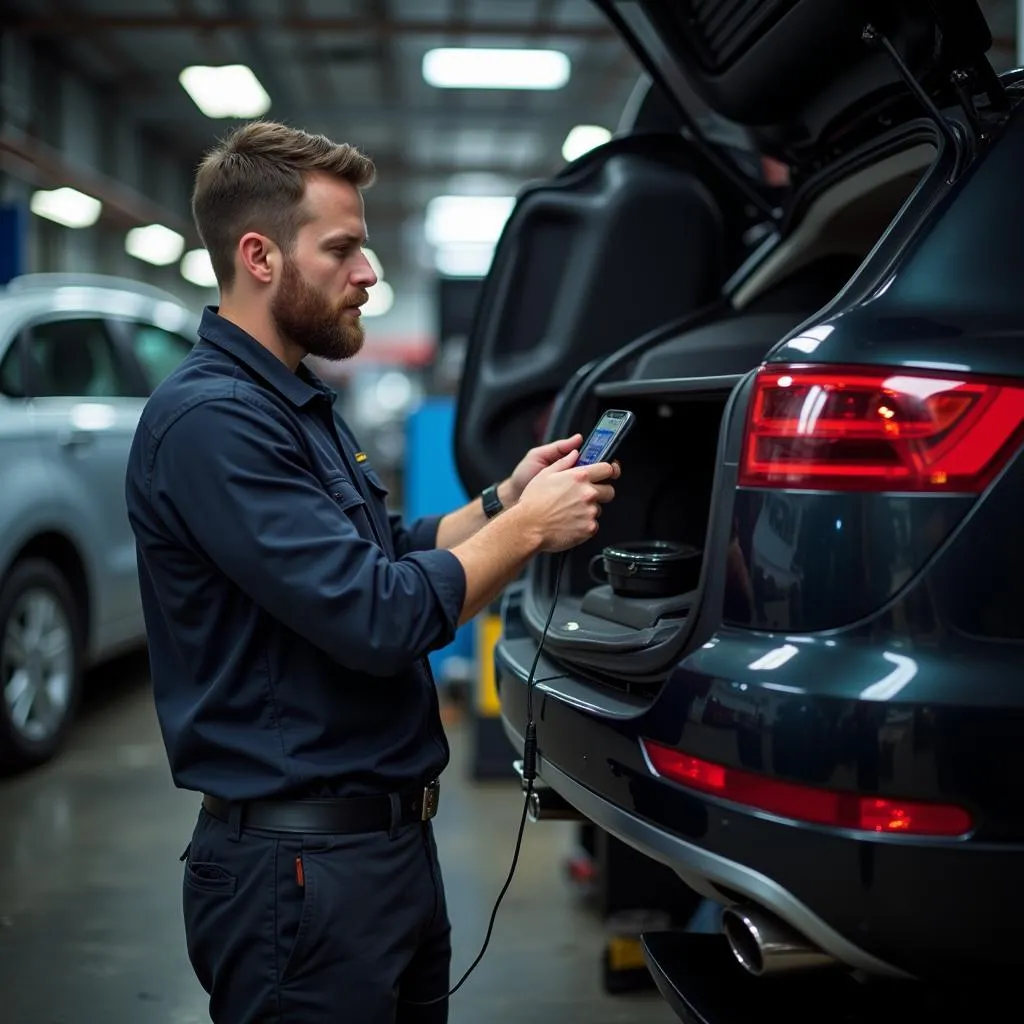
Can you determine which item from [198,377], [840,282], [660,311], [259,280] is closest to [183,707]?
[198,377]

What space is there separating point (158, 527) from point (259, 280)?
0.39 m

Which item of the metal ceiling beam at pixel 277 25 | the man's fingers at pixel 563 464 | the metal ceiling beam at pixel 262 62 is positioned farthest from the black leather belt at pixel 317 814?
the metal ceiling beam at pixel 277 25

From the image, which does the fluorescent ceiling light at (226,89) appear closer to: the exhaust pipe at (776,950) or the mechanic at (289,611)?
the mechanic at (289,611)

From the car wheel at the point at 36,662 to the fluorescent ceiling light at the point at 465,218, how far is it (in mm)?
12369

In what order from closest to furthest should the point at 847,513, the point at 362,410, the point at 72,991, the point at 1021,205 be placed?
the point at 847,513, the point at 1021,205, the point at 72,991, the point at 362,410

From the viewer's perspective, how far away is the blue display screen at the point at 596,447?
183 centimetres

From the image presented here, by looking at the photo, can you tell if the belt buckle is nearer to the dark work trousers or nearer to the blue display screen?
the dark work trousers

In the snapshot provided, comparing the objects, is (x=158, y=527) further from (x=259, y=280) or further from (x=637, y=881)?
(x=637, y=881)

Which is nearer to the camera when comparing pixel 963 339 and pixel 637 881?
pixel 963 339

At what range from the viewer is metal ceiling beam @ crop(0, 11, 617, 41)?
365 inches

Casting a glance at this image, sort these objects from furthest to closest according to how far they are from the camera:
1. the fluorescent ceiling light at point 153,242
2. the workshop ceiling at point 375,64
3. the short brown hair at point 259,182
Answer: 1. the fluorescent ceiling light at point 153,242
2. the workshop ceiling at point 375,64
3. the short brown hair at point 259,182

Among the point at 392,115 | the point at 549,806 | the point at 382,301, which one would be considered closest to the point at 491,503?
the point at 549,806

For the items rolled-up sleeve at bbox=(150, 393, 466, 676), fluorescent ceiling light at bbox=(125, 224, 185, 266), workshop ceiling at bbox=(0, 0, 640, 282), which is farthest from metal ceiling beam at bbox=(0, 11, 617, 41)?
rolled-up sleeve at bbox=(150, 393, 466, 676)

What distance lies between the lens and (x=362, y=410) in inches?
720
